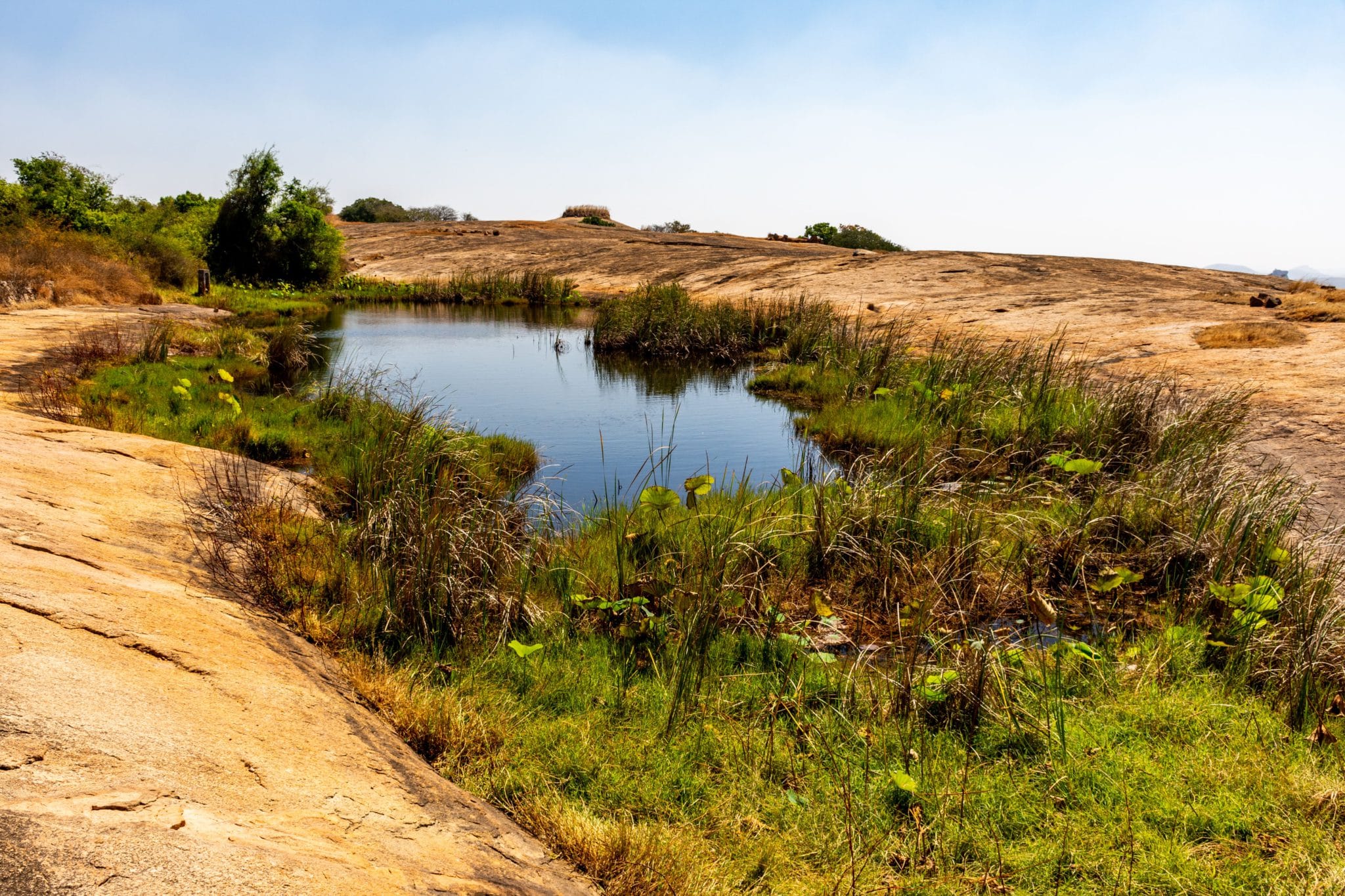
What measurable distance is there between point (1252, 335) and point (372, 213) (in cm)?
6353

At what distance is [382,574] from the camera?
4.56 metres

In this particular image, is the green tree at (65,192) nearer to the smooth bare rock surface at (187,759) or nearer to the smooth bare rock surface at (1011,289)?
the smooth bare rock surface at (1011,289)

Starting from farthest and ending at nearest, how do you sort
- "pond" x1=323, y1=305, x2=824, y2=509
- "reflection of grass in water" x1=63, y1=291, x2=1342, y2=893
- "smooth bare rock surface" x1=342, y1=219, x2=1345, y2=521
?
"smooth bare rock surface" x1=342, y1=219, x2=1345, y2=521 < "pond" x1=323, y1=305, x2=824, y2=509 < "reflection of grass in water" x1=63, y1=291, x2=1342, y2=893

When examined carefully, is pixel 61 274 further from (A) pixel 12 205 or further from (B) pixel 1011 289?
(B) pixel 1011 289

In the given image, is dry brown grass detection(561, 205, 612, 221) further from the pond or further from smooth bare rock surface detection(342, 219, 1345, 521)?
the pond

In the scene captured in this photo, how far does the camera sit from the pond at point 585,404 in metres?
8.23

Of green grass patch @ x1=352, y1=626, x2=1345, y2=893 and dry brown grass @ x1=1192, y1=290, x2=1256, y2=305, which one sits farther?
dry brown grass @ x1=1192, y1=290, x2=1256, y2=305

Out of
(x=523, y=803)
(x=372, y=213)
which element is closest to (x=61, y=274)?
(x=523, y=803)

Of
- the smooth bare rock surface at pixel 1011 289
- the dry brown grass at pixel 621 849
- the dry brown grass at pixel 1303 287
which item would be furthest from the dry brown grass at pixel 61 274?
the dry brown grass at pixel 1303 287

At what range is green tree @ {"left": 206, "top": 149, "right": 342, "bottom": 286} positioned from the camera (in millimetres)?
25203

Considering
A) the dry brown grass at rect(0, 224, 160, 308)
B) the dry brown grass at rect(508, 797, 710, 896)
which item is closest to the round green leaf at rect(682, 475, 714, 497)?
the dry brown grass at rect(508, 797, 710, 896)

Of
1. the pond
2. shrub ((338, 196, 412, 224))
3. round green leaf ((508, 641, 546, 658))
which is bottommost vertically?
round green leaf ((508, 641, 546, 658))

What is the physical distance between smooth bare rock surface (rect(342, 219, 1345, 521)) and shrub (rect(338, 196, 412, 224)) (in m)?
21.0

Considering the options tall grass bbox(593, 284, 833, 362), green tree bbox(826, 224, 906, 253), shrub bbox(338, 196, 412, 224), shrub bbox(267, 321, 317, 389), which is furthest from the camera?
shrub bbox(338, 196, 412, 224)
